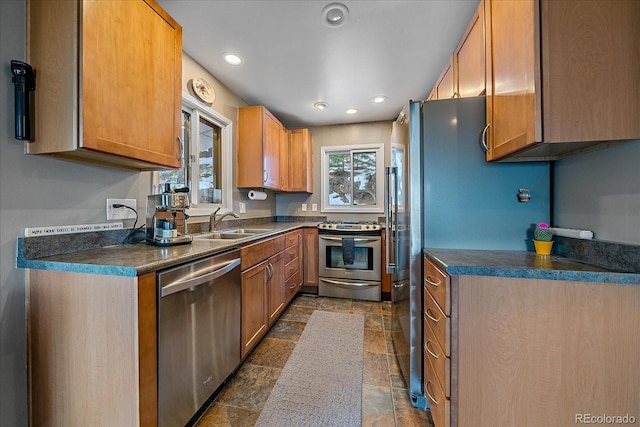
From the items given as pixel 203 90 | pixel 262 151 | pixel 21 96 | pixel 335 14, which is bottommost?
pixel 21 96

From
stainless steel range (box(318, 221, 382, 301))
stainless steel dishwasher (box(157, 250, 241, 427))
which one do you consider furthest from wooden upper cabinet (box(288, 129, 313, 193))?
stainless steel dishwasher (box(157, 250, 241, 427))

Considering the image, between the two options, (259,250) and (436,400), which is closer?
(436,400)

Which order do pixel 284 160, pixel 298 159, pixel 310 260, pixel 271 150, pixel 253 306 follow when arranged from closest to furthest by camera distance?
pixel 253 306 < pixel 271 150 < pixel 310 260 < pixel 284 160 < pixel 298 159

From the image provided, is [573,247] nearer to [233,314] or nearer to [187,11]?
[233,314]

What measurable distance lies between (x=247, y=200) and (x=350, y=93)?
1.79 metres

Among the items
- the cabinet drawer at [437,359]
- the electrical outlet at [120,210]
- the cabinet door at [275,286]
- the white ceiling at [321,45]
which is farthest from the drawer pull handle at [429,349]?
the white ceiling at [321,45]

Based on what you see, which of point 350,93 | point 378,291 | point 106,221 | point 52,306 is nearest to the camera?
point 52,306

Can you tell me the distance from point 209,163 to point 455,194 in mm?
2305

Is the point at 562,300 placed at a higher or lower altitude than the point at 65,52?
lower

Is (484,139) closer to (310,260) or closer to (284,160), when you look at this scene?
(310,260)

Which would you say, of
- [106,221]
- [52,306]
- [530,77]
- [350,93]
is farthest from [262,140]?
[530,77]

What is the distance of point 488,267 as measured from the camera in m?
1.02

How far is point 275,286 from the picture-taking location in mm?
2369

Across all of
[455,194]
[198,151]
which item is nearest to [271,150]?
[198,151]
